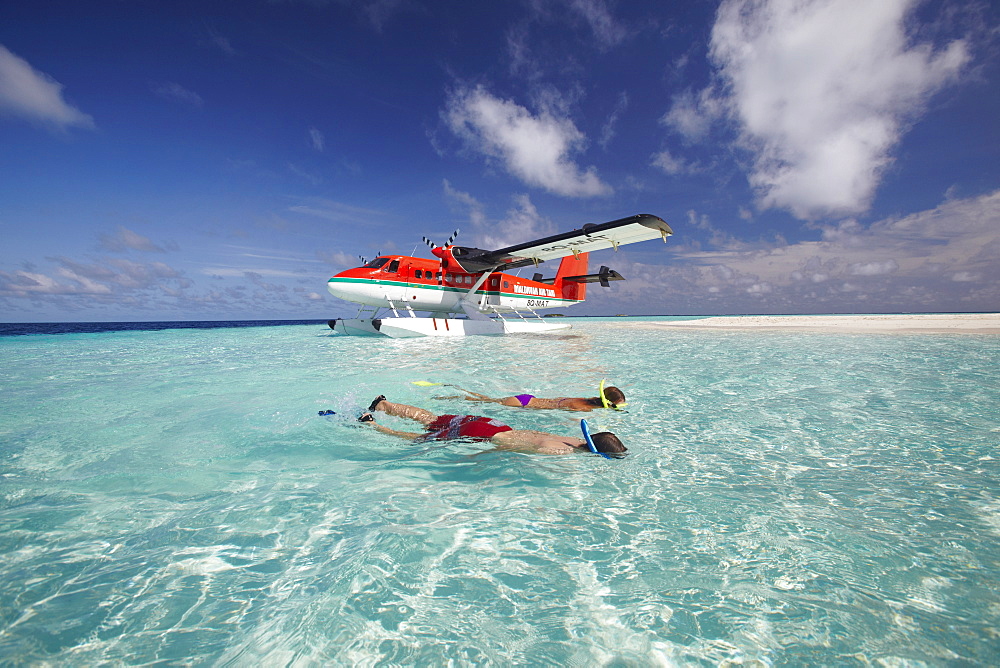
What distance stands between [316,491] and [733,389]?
617 cm

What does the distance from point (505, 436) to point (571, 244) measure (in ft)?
46.4

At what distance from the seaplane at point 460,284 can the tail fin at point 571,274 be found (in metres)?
2.60

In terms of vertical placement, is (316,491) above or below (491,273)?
below

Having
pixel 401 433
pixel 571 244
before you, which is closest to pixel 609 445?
pixel 401 433

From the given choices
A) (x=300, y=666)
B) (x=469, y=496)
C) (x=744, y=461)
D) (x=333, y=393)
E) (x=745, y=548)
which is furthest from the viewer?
(x=333, y=393)

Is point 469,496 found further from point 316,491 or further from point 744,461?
point 744,461

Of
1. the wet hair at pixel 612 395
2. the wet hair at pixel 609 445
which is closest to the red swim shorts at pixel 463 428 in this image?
the wet hair at pixel 609 445

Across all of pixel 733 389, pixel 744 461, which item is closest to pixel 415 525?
pixel 744 461

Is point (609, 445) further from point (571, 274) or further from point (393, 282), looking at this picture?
point (571, 274)

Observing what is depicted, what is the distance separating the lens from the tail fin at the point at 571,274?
25.7 meters

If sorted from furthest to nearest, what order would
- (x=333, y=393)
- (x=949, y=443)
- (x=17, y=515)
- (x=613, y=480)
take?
(x=333, y=393) → (x=949, y=443) → (x=613, y=480) → (x=17, y=515)

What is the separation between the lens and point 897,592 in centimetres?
178

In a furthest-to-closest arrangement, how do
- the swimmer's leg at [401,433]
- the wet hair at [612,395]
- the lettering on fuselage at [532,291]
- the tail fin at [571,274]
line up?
1. the tail fin at [571,274]
2. the lettering on fuselage at [532,291]
3. the wet hair at [612,395]
4. the swimmer's leg at [401,433]

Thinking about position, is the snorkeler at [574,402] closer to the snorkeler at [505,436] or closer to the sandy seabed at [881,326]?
the snorkeler at [505,436]
